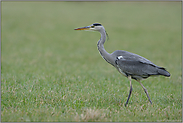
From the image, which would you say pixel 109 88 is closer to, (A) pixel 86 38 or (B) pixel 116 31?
(A) pixel 86 38

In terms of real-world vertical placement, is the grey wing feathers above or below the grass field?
above

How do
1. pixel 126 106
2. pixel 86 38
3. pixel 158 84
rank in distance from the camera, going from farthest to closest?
pixel 86 38
pixel 158 84
pixel 126 106

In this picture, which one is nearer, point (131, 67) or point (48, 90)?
point (131, 67)

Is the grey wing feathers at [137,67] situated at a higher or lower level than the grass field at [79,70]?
higher

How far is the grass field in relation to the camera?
17.0ft

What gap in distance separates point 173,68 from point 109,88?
554 cm

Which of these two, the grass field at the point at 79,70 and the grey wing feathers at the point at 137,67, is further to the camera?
the grey wing feathers at the point at 137,67

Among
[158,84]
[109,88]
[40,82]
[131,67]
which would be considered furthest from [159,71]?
[40,82]

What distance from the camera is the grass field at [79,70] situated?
5.19 meters

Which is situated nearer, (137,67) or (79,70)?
(137,67)

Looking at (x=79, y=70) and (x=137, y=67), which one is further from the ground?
(x=137, y=67)

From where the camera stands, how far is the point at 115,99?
20.5 feet

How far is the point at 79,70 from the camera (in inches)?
398

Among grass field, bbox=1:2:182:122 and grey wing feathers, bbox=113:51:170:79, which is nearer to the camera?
grass field, bbox=1:2:182:122
